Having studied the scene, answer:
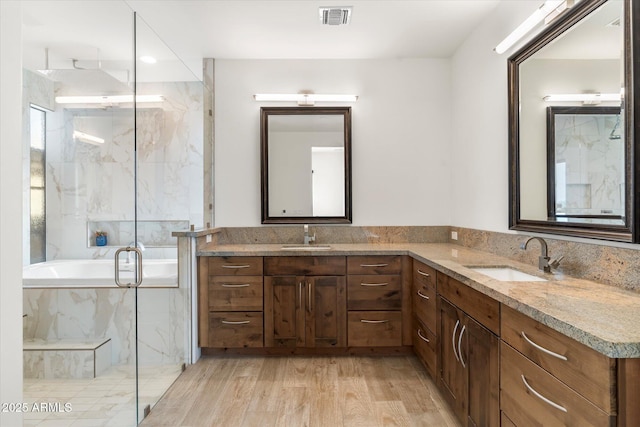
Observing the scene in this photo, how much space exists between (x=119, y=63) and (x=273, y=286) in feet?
6.11

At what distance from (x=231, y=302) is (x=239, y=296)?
8 cm

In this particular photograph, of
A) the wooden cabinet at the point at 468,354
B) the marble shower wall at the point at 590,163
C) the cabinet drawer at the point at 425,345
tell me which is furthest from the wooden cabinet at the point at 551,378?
the cabinet drawer at the point at 425,345

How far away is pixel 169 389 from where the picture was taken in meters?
2.50

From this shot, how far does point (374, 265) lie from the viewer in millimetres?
2994

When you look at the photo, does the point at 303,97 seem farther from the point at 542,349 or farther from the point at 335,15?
the point at 542,349

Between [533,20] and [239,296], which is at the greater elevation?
[533,20]

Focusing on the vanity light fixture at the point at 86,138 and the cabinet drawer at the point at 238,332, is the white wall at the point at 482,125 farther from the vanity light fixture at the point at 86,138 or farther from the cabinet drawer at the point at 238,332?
the vanity light fixture at the point at 86,138

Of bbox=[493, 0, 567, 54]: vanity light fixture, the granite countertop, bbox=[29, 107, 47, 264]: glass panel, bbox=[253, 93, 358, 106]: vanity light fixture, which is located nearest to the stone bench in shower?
bbox=[29, 107, 47, 264]: glass panel

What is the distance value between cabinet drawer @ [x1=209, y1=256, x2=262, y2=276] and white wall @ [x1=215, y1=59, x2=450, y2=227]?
0.59 metres

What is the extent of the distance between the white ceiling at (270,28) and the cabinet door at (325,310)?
6.54 ft

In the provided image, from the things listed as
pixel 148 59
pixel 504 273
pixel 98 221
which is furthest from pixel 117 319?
pixel 504 273

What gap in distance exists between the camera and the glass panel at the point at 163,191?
2.40m

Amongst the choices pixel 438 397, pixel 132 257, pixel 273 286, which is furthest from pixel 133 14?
pixel 438 397

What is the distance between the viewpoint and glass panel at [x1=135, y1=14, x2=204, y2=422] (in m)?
2.40
